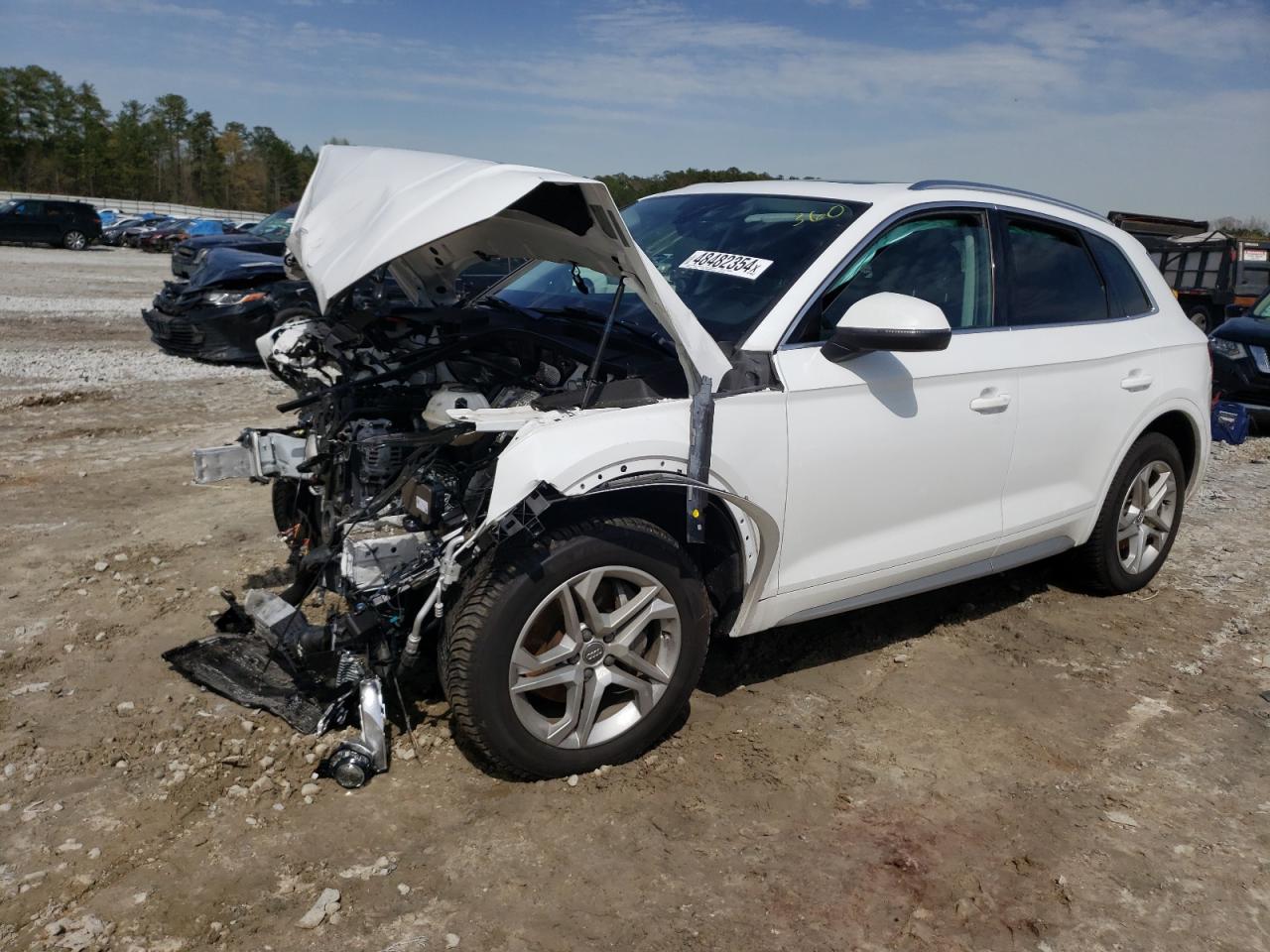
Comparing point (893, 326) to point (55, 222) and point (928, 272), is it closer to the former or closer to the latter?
A: point (928, 272)

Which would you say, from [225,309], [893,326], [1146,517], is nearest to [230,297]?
[225,309]

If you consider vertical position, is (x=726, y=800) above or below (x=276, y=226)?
below

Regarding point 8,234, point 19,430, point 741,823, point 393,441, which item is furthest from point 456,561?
point 8,234

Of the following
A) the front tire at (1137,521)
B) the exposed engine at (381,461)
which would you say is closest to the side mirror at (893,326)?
the exposed engine at (381,461)

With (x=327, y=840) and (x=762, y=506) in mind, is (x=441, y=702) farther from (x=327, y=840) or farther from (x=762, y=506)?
(x=762, y=506)

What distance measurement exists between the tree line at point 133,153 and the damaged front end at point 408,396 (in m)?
74.3

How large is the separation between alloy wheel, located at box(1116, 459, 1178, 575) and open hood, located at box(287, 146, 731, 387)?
2755 mm

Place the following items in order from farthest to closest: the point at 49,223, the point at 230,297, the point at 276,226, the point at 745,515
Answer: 1. the point at 49,223
2. the point at 276,226
3. the point at 230,297
4. the point at 745,515

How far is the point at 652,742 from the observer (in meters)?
3.49

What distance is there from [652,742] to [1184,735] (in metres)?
2.02

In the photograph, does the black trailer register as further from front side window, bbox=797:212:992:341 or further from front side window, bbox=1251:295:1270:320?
front side window, bbox=797:212:992:341

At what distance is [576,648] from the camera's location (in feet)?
10.3

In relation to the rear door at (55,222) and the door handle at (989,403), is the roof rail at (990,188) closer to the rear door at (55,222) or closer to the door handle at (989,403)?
the door handle at (989,403)

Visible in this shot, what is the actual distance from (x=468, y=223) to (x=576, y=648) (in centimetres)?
→ 130
